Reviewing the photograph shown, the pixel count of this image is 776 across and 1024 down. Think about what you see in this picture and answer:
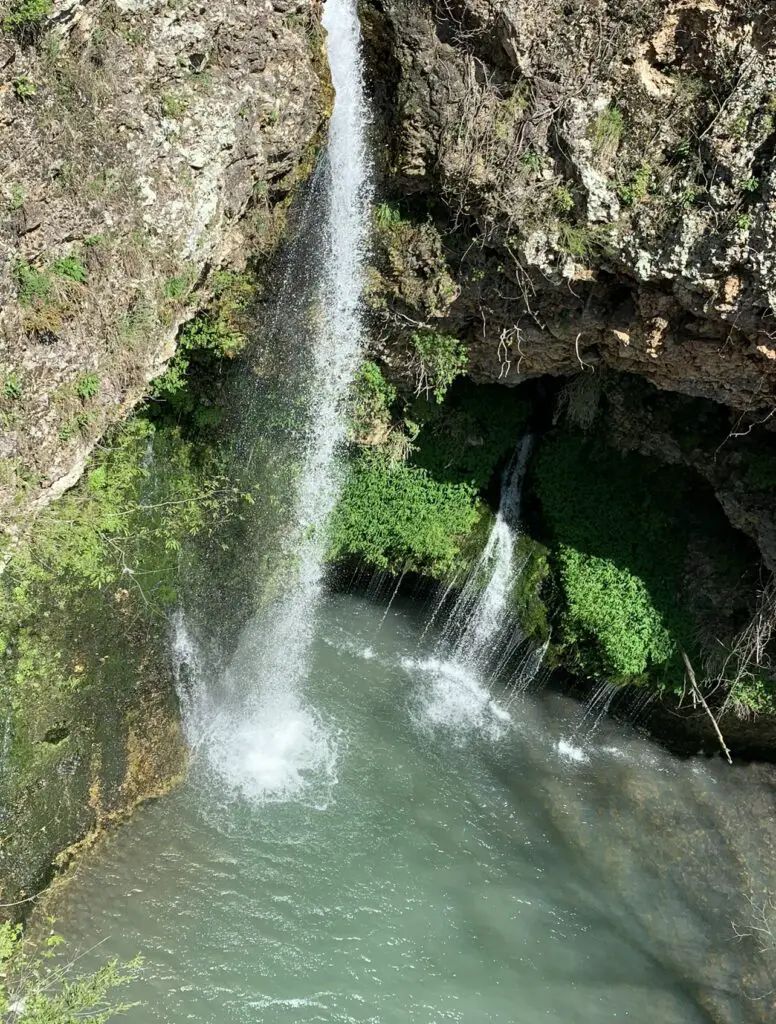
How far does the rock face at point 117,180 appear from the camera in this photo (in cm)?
634

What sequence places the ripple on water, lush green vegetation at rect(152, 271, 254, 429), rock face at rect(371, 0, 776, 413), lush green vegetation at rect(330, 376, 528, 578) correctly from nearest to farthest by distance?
rock face at rect(371, 0, 776, 413), lush green vegetation at rect(152, 271, 254, 429), the ripple on water, lush green vegetation at rect(330, 376, 528, 578)

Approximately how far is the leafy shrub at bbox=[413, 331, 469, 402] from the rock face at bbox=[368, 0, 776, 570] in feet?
1.36

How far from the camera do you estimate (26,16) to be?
19.5 ft

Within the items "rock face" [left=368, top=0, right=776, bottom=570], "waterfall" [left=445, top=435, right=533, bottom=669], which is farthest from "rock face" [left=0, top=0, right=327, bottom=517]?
"waterfall" [left=445, top=435, right=533, bottom=669]

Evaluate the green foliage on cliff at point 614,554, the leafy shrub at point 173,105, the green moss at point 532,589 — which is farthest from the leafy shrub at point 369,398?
the leafy shrub at point 173,105

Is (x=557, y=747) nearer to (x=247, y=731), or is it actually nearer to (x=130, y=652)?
(x=247, y=731)

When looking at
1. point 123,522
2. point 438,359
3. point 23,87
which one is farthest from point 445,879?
point 23,87

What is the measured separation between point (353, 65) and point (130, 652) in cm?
704

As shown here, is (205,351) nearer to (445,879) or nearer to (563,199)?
(563,199)

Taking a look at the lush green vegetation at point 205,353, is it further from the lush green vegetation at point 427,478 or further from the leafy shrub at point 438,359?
the lush green vegetation at point 427,478

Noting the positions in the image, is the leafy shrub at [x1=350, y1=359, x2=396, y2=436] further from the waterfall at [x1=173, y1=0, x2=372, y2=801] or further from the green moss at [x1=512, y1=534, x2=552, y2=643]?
the green moss at [x1=512, y1=534, x2=552, y2=643]

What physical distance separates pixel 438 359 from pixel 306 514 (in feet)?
9.47

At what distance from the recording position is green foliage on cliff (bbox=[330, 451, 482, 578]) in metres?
10.6

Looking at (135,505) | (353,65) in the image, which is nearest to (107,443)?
(135,505)
